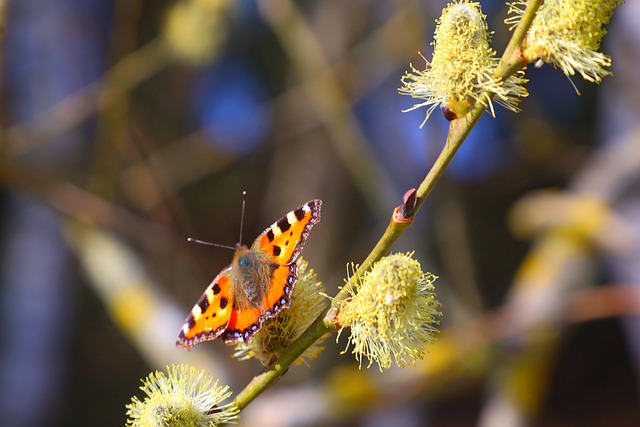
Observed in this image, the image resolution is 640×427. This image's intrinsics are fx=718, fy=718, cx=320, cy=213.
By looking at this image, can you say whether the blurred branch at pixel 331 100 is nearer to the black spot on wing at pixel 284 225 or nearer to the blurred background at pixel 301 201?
the blurred background at pixel 301 201

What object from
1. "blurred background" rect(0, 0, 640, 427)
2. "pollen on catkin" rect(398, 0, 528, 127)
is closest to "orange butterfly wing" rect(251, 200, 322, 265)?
"pollen on catkin" rect(398, 0, 528, 127)

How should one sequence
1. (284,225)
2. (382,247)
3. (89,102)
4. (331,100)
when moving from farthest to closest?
1. (331,100)
2. (89,102)
3. (284,225)
4. (382,247)

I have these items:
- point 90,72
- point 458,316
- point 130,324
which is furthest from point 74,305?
point 458,316

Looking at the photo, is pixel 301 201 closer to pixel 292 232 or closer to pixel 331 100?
pixel 331 100

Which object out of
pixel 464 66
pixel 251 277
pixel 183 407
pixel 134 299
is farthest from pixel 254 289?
pixel 134 299

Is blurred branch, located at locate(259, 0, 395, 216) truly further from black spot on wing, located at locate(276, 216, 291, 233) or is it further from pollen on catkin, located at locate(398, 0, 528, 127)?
pollen on catkin, located at locate(398, 0, 528, 127)

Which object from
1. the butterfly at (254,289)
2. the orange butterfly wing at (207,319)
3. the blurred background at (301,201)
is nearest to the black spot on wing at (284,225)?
the butterfly at (254,289)
